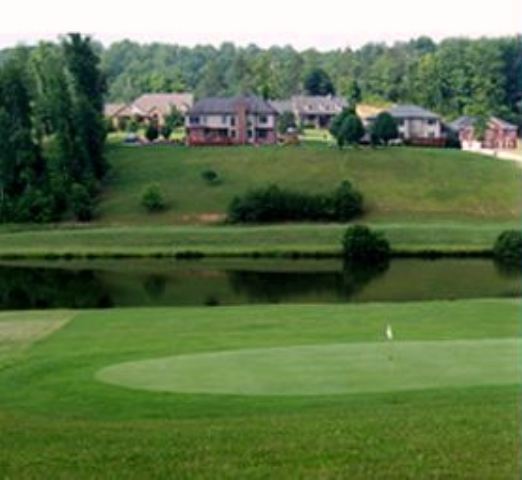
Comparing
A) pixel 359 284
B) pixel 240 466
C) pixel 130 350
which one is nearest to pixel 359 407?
pixel 240 466

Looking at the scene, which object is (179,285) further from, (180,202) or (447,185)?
(447,185)

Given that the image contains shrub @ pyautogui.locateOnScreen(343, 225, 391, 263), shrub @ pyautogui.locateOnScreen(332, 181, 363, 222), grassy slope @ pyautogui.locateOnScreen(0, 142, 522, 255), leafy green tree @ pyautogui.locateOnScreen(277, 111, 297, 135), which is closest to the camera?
shrub @ pyautogui.locateOnScreen(343, 225, 391, 263)

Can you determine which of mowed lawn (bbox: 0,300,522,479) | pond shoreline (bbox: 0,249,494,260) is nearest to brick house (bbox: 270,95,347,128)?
pond shoreline (bbox: 0,249,494,260)

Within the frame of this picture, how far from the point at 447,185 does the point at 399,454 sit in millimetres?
69864

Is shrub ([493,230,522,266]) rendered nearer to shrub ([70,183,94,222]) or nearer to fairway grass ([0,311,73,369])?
fairway grass ([0,311,73,369])

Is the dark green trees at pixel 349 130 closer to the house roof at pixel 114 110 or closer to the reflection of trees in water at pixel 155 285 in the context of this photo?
the reflection of trees in water at pixel 155 285

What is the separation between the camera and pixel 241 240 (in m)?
68.6

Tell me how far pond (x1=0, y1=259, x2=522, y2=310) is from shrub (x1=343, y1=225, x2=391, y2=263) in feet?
5.74

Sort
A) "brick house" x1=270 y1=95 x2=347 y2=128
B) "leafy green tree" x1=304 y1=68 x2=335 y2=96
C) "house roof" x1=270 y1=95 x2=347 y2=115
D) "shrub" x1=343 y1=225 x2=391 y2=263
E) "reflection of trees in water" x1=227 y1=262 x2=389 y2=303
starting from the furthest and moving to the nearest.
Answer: "leafy green tree" x1=304 y1=68 x2=335 y2=96
"brick house" x1=270 y1=95 x2=347 y2=128
"house roof" x1=270 y1=95 x2=347 y2=115
"shrub" x1=343 y1=225 x2=391 y2=263
"reflection of trees in water" x1=227 y1=262 x2=389 y2=303

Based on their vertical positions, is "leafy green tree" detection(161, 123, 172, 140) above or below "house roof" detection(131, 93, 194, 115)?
below

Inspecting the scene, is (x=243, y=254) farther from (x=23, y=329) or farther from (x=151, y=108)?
(x=151, y=108)

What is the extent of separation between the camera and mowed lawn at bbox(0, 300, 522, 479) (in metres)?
15.2

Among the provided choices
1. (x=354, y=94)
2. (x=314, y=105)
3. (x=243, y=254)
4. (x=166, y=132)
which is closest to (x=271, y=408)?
(x=243, y=254)

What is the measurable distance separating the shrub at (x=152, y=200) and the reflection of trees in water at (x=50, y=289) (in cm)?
1950
